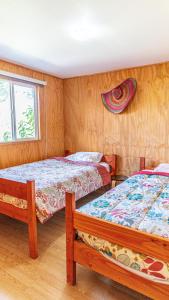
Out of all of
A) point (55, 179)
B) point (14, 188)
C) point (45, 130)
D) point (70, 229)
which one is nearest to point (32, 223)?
point (14, 188)

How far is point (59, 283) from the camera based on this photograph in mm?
1519

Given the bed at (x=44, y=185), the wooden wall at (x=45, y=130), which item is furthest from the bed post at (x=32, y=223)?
the wooden wall at (x=45, y=130)

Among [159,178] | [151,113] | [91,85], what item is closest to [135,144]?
[151,113]

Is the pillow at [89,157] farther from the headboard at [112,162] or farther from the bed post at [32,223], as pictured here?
the bed post at [32,223]

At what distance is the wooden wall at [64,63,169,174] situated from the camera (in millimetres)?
3037

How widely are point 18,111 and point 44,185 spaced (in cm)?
165

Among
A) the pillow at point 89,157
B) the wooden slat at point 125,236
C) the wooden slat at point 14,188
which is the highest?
the pillow at point 89,157

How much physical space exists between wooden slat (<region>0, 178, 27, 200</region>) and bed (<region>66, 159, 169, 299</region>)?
60 cm

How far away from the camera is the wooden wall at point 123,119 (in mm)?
3037

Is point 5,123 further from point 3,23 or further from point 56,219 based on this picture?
point 56,219

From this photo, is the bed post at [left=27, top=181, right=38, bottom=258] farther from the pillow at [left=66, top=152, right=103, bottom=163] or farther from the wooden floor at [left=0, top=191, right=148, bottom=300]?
the pillow at [left=66, top=152, right=103, bottom=163]

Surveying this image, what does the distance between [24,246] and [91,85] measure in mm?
2888

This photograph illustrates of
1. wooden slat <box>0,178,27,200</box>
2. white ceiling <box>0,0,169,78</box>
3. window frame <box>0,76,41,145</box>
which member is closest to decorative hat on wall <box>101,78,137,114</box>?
white ceiling <box>0,0,169,78</box>

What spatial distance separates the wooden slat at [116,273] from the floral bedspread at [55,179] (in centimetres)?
61
